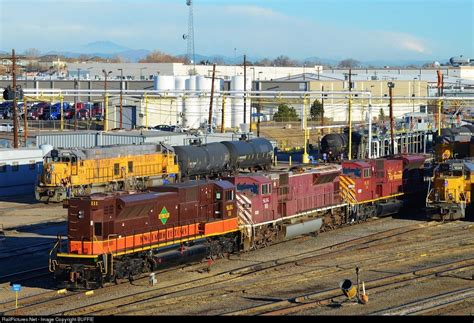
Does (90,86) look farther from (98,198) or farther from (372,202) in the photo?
(98,198)

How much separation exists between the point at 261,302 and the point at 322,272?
500cm

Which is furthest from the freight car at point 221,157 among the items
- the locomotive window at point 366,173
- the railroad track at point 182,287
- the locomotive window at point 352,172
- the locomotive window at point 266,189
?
the locomotive window at point 266,189

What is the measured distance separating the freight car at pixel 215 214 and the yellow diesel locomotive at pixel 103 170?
1350 cm

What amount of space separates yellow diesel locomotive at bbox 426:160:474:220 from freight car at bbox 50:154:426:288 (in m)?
2.71

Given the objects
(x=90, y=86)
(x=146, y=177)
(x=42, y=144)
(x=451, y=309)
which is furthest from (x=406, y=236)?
(x=90, y=86)

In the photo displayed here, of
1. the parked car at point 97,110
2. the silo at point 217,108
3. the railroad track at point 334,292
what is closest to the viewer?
the railroad track at point 334,292

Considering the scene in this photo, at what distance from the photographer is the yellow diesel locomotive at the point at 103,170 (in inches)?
1697

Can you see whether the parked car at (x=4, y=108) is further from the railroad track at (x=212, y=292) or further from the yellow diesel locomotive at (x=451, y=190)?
the railroad track at (x=212, y=292)

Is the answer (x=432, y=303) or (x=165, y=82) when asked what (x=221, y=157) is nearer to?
(x=432, y=303)

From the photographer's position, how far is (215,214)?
28531mm

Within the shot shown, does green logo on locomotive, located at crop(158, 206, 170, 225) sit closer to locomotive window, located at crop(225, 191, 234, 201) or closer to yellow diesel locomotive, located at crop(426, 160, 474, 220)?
locomotive window, located at crop(225, 191, 234, 201)

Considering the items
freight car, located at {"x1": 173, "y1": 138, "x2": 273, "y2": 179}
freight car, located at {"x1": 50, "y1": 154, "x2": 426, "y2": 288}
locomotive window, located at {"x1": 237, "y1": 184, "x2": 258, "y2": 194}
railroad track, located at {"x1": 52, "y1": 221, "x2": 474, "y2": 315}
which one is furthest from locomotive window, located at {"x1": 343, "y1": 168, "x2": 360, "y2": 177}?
freight car, located at {"x1": 173, "y1": 138, "x2": 273, "y2": 179}

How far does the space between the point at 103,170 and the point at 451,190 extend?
741 inches

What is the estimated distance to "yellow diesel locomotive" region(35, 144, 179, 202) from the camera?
141 feet
